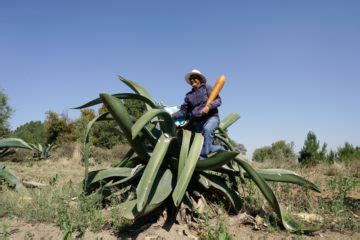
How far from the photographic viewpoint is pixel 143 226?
368cm

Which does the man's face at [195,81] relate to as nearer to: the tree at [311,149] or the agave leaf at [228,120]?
the agave leaf at [228,120]

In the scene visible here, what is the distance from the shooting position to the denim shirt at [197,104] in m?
4.51

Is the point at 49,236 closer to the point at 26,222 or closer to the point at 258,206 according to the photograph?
the point at 26,222

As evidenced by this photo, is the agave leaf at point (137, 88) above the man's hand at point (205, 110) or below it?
above

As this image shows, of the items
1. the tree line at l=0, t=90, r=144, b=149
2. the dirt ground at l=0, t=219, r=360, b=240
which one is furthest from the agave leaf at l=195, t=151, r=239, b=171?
the tree line at l=0, t=90, r=144, b=149

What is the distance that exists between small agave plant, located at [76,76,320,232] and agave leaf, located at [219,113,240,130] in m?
0.19

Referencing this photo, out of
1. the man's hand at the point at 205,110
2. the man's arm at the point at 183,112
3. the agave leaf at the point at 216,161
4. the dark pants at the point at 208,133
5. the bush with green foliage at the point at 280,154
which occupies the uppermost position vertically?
the bush with green foliage at the point at 280,154

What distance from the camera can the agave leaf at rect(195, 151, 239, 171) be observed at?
11.2 ft

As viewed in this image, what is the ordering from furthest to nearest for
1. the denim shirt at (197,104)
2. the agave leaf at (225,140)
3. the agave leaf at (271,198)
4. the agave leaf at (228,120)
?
the agave leaf at (228,120)
the agave leaf at (225,140)
the denim shirt at (197,104)
the agave leaf at (271,198)

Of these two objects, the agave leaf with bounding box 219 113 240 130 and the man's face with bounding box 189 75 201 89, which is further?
the agave leaf with bounding box 219 113 240 130

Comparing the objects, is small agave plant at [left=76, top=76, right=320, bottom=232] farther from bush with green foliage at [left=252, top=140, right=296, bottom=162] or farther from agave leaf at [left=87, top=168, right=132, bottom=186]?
bush with green foliage at [left=252, top=140, right=296, bottom=162]

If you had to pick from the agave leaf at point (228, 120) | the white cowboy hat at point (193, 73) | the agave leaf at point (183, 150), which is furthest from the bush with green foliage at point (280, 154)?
the agave leaf at point (183, 150)

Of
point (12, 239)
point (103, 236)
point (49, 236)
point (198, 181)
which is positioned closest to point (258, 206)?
point (198, 181)

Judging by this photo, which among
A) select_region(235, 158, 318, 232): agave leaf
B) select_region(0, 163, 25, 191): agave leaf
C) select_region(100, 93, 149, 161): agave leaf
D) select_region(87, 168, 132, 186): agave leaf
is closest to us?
select_region(100, 93, 149, 161): agave leaf
